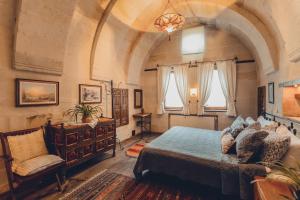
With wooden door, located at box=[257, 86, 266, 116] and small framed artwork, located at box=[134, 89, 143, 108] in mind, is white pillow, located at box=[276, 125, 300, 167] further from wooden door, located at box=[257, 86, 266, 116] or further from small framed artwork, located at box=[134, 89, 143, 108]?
small framed artwork, located at box=[134, 89, 143, 108]

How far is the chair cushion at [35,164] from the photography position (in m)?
2.01

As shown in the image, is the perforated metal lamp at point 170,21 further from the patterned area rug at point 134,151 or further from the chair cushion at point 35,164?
the chair cushion at point 35,164

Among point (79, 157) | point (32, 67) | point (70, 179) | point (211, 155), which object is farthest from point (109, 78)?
point (211, 155)

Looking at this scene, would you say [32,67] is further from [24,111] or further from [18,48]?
[24,111]

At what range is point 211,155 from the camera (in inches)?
87.6

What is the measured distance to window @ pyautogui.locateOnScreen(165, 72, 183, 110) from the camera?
5494 millimetres

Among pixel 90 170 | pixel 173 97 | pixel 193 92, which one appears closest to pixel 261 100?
pixel 193 92

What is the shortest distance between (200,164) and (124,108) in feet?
11.0

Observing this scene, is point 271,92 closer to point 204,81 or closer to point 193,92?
point 204,81

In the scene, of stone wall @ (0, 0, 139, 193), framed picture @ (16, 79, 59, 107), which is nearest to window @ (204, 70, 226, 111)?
stone wall @ (0, 0, 139, 193)

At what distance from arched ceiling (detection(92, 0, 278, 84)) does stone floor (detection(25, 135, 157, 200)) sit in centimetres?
261

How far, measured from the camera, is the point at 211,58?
16.2ft

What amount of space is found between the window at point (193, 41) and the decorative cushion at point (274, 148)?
3874 millimetres

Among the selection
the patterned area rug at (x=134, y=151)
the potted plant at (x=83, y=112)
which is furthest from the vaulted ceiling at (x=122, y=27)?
the patterned area rug at (x=134, y=151)
